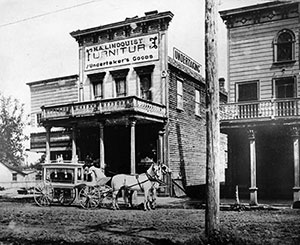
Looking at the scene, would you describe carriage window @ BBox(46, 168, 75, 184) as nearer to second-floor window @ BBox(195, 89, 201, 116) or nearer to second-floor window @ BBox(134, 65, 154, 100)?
second-floor window @ BBox(134, 65, 154, 100)

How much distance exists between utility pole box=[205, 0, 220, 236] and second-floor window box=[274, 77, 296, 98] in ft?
34.2

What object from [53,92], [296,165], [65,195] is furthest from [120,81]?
[296,165]

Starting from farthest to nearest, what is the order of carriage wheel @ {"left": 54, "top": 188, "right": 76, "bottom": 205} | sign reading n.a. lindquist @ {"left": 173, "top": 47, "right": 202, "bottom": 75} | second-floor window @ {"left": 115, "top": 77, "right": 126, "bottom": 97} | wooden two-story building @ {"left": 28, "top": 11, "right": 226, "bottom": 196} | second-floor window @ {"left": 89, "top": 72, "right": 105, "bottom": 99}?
second-floor window @ {"left": 89, "top": 72, "right": 105, "bottom": 99} < second-floor window @ {"left": 115, "top": 77, "right": 126, "bottom": 97} < sign reading n.a. lindquist @ {"left": 173, "top": 47, "right": 202, "bottom": 75} < wooden two-story building @ {"left": 28, "top": 11, "right": 226, "bottom": 196} < carriage wheel @ {"left": 54, "top": 188, "right": 76, "bottom": 205}

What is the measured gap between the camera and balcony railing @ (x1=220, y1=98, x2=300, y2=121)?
1691cm

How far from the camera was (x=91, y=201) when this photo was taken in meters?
16.5

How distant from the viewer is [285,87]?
60.5ft

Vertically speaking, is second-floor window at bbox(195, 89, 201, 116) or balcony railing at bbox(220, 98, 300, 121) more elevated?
second-floor window at bbox(195, 89, 201, 116)

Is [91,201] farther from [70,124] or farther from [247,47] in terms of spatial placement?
[247,47]

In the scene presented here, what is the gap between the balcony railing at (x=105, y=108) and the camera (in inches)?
810

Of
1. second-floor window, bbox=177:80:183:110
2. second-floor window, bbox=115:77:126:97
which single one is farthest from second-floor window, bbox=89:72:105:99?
second-floor window, bbox=177:80:183:110

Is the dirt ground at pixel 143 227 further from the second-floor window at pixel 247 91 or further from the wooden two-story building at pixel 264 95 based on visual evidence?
the second-floor window at pixel 247 91

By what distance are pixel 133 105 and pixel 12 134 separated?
1633cm

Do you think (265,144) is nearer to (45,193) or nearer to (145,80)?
(145,80)

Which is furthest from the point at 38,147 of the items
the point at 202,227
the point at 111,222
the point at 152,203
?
the point at 202,227
